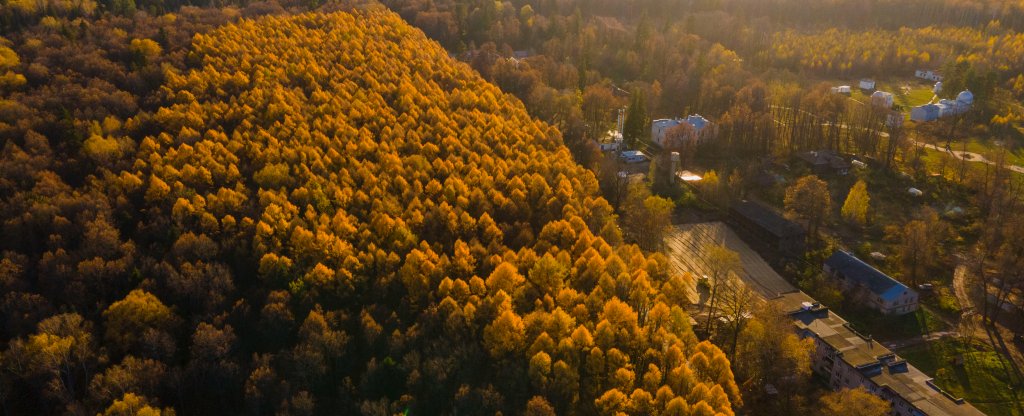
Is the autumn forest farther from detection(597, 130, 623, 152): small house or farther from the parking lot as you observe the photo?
the parking lot

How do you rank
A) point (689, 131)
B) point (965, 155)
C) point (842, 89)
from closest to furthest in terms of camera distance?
point (689, 131)
point (965, 155)
point (842, 89)

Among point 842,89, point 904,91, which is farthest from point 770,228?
point 904,91

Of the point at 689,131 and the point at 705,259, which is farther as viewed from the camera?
the point at 689,131

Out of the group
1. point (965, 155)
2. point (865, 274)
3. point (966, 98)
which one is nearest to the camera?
point (865, 274)

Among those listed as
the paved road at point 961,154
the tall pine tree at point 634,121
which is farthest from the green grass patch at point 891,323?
the tall pine tree at point 634,121

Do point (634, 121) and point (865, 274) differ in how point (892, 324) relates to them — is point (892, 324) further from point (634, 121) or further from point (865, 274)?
point (634, 121)

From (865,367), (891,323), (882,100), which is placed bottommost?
(882,100)
